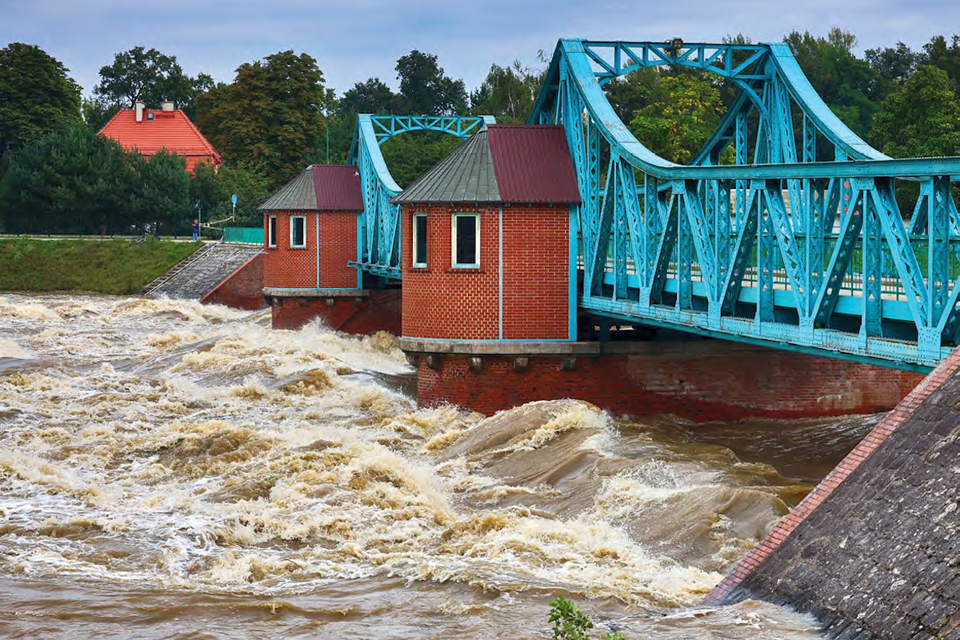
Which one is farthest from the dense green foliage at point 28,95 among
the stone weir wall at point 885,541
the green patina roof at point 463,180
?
the stone weir wall at point 885,541

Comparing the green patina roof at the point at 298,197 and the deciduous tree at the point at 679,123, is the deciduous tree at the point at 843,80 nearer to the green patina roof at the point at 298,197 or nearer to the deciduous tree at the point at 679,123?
the deciduous tree at the point at 679,123

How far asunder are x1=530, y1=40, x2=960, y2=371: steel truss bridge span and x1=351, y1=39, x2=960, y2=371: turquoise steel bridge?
0.07 feet

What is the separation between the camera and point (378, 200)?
3559cm

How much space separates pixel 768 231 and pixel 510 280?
623cm

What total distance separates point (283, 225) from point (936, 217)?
26.4 metres

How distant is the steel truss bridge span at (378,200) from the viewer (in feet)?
110

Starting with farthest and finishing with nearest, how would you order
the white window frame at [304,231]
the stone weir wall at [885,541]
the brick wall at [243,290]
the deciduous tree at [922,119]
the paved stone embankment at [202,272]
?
the paved stone embankment at [202,272] < the brick wall at [243,290] < the deciduous tree at [922,119] < the white window frame at [304,231] < the stone weir wall at [885,541]

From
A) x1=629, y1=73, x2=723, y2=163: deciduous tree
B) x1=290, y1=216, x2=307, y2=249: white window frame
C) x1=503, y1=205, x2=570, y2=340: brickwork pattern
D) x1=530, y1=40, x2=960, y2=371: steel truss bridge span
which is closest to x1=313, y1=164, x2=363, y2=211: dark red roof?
x1=290, y1=216, x2=307, y2=249: white window frame

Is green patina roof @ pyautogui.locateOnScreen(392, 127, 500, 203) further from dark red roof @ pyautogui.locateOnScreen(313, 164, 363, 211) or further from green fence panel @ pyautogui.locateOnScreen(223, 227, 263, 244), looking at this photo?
green fence panel @ pyautogui.locateOnScreen(223, 227, 263, 244)

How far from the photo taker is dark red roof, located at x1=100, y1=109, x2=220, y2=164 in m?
77.5

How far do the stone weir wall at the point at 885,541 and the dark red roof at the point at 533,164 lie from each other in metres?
11.3

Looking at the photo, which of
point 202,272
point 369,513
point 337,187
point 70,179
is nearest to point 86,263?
point 202,272

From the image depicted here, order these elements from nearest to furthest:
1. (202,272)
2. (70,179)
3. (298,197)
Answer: (298,197), (202,272), (70,179)

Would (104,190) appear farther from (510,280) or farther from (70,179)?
(510,280)
